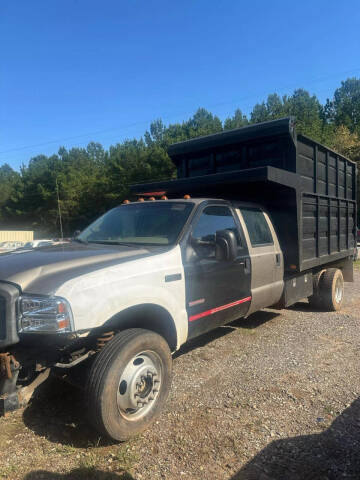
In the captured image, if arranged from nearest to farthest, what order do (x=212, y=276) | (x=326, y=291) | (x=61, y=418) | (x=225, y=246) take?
(x=61, y=418) < (x=225, y=246) < (x=212, y=276) < (x=326, y=291)

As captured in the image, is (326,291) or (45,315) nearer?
(45,315)

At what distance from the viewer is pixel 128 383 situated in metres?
2.91

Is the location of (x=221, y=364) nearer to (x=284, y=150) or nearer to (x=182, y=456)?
(x=182, y=456)

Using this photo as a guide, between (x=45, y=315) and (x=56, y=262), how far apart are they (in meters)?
0.55

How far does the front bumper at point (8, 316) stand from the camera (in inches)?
98.5

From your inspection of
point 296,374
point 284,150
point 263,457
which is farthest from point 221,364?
point 284,150

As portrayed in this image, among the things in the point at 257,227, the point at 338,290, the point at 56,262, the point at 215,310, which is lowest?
the point at 338,290

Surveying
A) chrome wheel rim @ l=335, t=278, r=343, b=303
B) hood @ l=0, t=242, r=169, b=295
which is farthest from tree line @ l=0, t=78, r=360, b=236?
hood @ l=0, t=242, r=169, b=295

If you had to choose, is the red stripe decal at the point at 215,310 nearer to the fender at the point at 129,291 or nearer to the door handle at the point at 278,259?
the fender at the point at 129,291

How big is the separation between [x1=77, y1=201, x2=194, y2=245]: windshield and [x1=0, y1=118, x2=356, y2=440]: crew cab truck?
17 mm

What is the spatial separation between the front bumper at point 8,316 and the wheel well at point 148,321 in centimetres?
62

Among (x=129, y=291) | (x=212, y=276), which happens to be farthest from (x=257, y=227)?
(x=129, y=291)

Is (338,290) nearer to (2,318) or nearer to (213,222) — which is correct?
(213,222)

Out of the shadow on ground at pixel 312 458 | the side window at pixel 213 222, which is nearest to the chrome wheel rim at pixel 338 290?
the side window at pixel 213 222
